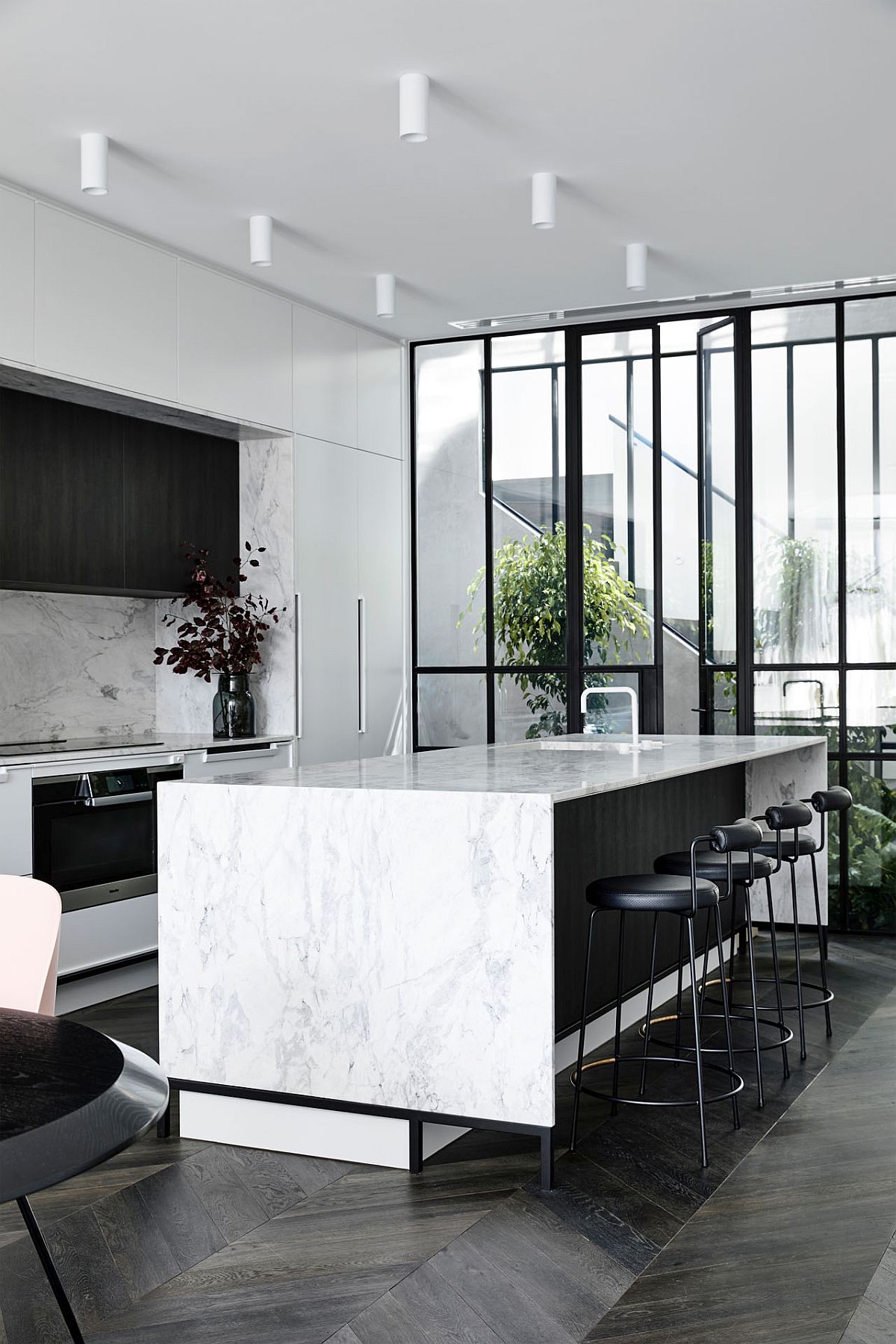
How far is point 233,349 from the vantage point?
18.7ft

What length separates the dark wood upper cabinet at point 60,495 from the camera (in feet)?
16.0

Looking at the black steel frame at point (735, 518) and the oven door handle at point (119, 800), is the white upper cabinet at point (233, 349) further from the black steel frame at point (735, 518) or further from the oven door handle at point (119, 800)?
the oven door handle at point (119, 800)

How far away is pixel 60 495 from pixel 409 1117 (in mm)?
3038

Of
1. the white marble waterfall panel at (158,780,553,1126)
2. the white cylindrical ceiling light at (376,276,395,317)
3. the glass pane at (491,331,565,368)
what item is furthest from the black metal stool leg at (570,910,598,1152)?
the glass pane at (491,331,565,368)

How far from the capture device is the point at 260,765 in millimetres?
5906

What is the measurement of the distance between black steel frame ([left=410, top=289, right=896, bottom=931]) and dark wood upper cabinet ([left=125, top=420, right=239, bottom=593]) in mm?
1329

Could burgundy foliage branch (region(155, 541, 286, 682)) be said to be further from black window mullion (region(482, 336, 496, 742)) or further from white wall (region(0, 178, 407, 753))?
black window mullion (region(482, 336, 496, 742))

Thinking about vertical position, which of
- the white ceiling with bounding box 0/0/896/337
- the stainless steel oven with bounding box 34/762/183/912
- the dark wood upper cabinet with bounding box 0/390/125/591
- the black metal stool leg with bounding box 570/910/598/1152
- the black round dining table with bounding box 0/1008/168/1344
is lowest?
the black metal stool leg with bounding box 570/910/598/1152

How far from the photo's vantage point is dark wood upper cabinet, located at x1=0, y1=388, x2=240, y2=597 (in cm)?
492

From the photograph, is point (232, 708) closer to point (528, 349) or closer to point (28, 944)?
point (528, 349)

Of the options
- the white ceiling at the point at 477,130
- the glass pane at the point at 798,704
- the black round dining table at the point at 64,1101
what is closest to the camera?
the black round dining table at the point at 64,1101

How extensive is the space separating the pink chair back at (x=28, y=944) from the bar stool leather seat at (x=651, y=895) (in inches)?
62.2

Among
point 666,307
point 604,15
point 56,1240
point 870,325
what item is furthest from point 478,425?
point 56,1240

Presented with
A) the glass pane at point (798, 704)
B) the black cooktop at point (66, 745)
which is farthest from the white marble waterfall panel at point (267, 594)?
the glass pane at point (798, 704)
